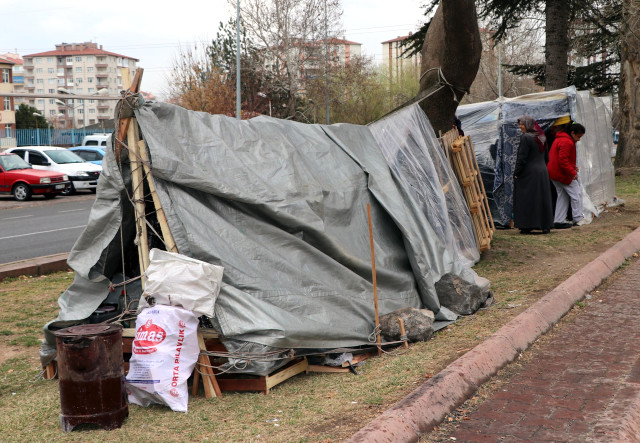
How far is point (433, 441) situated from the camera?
3803 millimetres

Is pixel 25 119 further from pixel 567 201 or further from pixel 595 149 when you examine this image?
pixel 567 201

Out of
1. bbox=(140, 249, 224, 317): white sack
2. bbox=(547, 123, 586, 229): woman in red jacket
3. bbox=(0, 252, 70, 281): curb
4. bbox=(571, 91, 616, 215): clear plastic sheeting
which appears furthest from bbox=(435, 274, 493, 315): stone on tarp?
bbox=(571, 91, 616, 215): clear plastic sheeting

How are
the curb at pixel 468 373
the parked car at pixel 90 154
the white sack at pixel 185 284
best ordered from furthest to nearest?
the parked car at pixel 90 154
the white sack at pixel 185 284
the curb at pixel 468 373

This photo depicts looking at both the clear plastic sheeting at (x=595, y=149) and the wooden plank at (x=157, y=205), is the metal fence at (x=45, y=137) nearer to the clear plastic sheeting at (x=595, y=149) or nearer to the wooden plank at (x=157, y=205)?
the clear plastic sheeting at (x=595, y=149)

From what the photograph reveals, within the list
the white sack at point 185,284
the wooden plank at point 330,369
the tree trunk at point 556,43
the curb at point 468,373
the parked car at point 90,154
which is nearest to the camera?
the curb at point 468,373

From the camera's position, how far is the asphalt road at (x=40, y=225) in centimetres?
1233

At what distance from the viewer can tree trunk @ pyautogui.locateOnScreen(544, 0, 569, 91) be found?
60.4 ft

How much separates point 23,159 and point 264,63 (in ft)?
75.0

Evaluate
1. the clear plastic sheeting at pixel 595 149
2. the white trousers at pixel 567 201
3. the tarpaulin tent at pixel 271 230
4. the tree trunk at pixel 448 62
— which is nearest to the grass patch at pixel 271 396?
the tarpaulin tent at pixel 271 230

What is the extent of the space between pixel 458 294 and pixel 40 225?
12.6 m

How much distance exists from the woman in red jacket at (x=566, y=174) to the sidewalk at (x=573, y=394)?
5.74 metres

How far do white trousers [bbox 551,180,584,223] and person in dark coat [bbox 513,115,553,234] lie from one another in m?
0.86

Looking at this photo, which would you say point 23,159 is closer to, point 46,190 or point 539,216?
point 46,190

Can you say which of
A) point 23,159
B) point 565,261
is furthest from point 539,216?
point 23,159
